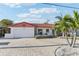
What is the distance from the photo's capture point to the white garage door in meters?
3.37

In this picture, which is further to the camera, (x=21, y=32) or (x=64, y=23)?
(x=21, y=32)

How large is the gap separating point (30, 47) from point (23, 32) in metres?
0.28

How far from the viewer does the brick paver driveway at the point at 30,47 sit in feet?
11.0

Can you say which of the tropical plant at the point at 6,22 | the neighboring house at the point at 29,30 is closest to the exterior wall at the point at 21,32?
the neighboring house at the point at 29,30

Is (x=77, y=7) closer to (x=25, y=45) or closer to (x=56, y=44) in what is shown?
(x=56, y=44)

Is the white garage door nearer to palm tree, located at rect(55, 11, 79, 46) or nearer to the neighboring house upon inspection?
the neighboring house

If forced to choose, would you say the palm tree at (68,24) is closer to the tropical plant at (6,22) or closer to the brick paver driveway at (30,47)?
the brick paver driveway at (30,47)

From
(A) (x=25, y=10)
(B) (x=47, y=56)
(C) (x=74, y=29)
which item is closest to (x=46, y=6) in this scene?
(A) (x=25, y=10)

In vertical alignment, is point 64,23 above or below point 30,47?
above

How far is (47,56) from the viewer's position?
3.30 m

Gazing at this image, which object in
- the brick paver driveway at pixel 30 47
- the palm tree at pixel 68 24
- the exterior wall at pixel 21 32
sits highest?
the palm tree at pixel 68 24

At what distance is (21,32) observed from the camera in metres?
3.43

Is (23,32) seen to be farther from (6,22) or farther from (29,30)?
(6,22)

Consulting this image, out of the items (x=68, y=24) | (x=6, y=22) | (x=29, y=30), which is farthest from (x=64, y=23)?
(x=6, y=22)
